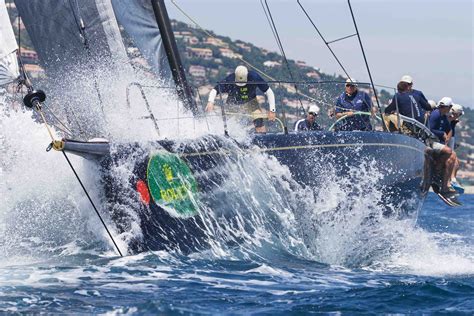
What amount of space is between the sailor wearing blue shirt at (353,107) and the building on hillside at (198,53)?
39516 millimetres

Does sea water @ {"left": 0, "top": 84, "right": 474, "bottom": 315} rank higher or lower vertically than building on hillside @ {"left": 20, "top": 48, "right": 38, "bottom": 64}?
lower

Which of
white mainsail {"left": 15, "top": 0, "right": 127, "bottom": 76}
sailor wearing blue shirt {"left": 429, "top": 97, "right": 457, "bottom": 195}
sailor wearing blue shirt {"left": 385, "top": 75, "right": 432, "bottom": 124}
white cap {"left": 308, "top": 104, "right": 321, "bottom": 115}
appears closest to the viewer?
white mainsail {"left": 15, "top": 0, "right": 127, "bottom": 76}

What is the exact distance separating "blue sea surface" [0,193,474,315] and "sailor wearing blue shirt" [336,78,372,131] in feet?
5.49

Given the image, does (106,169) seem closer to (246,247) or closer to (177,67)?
(246,247)

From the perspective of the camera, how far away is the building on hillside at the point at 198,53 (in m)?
52.6

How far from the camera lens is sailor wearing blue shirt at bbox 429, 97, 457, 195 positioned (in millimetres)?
12031

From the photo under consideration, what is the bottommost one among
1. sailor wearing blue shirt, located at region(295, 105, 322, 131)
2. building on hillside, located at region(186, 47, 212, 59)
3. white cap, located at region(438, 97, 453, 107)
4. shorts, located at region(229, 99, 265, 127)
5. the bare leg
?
the bare leg

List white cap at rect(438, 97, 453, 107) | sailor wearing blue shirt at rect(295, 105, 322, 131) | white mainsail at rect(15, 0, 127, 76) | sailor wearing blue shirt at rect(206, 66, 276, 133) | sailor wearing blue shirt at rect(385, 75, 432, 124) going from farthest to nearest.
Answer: white cap at rect(438, 97, 453, 107)
sailor wearing blue shirt at rect(385, 75, 432, 124)
sailor wearing blue shirt at rect(295, 105, 322, 131)
white mainsail at rect(15, 0, 127, 76)
sailor wearing blue shirt at rect(206, 66, 276, 133)

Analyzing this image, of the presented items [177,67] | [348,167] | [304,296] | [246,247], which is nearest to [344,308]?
[304,296]

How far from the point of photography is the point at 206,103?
34.7ft

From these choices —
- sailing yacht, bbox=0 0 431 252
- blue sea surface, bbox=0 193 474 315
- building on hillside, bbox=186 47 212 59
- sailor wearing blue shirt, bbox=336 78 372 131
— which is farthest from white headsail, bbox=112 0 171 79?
building on hillside, bbox=186 47 212 59

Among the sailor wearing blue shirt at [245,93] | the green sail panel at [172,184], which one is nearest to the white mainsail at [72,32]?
the sailor wearing blue shirt at [245,93]

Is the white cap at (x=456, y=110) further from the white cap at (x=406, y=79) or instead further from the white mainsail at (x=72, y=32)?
the white mainsail at (x=72, y=32)

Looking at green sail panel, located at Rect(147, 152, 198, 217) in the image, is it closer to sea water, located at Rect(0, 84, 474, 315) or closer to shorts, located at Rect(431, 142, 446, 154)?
sea water, located at Rect(0, 84, 474, 315)
